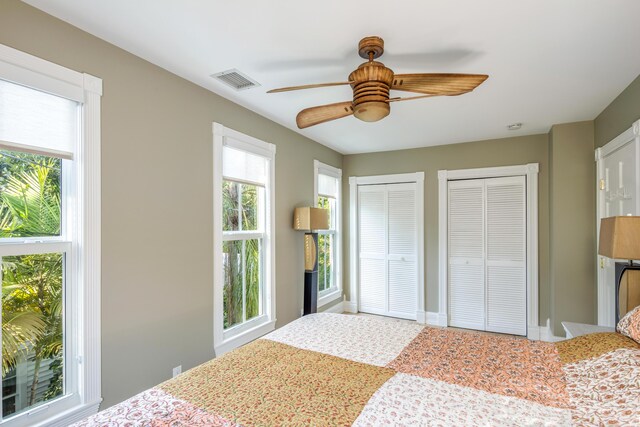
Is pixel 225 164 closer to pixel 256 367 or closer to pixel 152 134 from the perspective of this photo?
pixel 152 134

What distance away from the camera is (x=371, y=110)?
Answer: 1929 millimetres

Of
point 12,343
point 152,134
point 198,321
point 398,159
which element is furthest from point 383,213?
point 12,343

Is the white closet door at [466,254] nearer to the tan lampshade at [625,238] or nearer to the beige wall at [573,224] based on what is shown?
the beige wall at [573,224]

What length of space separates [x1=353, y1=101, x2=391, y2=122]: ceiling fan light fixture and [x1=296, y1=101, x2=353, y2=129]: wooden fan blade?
0.44 feet

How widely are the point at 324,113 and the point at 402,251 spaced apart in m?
3.28

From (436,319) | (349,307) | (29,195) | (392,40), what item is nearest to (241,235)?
(29,195)

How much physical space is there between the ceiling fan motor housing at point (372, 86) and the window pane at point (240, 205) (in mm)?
1690

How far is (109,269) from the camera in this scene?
6.85 ft

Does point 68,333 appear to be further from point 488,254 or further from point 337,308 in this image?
point 488,254

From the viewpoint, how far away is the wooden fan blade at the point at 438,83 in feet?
5.83

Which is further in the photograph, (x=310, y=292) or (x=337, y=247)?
(x=337, y=247)

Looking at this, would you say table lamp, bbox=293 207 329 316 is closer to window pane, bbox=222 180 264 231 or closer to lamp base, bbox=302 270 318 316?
lamp base, bbox=302 270 318 316

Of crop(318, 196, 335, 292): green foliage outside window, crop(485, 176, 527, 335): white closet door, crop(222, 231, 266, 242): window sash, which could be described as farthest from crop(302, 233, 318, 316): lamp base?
crop(485, 176, 527, 335): white closet door

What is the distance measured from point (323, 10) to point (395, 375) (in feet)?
6.40
